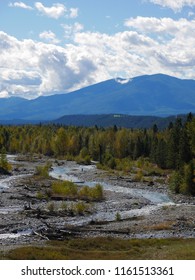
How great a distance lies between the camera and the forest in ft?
327

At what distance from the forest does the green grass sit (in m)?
40.5

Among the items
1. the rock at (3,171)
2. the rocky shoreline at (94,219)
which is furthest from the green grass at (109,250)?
the rock at (3,171)

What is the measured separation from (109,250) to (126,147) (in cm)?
11759

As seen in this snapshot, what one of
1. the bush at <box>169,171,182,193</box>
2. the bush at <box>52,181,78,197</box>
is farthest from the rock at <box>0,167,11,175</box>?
the bush at <box>169,171,182,193</box>

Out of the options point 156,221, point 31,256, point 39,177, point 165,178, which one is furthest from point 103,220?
point 165,178

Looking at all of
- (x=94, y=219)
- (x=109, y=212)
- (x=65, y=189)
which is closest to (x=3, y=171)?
(x=65, y=189)

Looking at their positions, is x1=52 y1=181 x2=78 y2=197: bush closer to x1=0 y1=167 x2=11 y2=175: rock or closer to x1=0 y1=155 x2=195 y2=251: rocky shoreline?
x1=0 y1=155 x2=195 y2=251: rocky shoreline

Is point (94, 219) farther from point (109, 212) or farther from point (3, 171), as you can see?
point (3, 171)

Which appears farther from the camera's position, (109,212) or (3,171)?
(3,171)

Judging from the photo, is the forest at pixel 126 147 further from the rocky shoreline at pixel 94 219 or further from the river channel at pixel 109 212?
the rocky shoreline at pixel 94 219

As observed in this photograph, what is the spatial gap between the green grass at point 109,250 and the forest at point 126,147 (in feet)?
133

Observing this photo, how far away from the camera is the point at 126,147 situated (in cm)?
15812

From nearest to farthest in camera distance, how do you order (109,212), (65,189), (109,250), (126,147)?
(109,250), (109,212), (65,189), (126,147)
